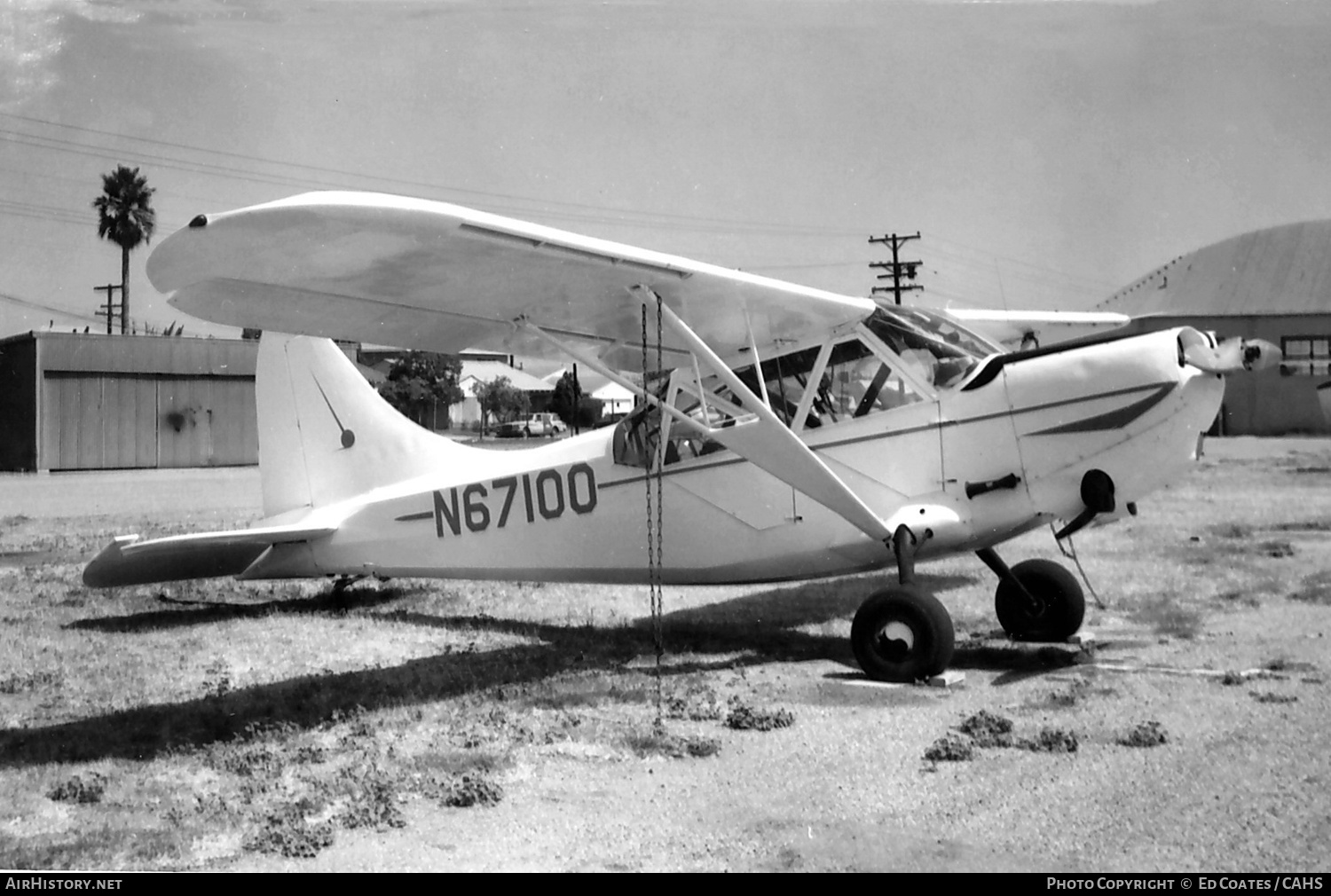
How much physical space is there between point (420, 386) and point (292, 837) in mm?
60068

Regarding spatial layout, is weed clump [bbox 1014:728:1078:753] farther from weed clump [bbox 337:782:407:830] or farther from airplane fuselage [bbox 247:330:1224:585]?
weed clump [bbox 337:782:407:830]

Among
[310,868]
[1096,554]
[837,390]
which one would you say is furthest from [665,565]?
[1096,554]

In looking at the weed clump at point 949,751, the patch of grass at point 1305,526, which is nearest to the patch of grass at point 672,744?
the weed clump at point 949,751

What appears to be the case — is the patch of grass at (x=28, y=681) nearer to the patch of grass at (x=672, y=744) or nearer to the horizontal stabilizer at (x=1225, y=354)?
the patch of grass at (x=672, y=744)

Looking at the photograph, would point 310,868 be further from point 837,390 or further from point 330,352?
point 330,352

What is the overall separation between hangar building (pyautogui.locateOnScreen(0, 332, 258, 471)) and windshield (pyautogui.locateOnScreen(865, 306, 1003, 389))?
98.3 feet

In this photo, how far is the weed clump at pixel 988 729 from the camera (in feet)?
17.0

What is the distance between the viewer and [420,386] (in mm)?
62594

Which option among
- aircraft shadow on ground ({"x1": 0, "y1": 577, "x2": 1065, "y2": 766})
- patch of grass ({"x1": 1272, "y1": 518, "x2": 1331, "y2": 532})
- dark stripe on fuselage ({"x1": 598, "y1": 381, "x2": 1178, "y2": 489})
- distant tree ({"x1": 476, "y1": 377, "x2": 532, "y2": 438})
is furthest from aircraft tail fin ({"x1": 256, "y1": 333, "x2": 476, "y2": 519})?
distant tree ({"x1": 476, "y1": 377, "x2": 532, "y2": 438})

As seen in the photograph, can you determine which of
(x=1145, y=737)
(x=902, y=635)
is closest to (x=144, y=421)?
(x=902, y=635)

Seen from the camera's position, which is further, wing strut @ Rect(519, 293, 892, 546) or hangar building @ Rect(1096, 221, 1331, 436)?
hangar building @ Rect(1096, 221, 1331, 436)

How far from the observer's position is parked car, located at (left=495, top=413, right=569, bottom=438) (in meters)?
59.9

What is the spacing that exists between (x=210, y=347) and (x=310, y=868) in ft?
131

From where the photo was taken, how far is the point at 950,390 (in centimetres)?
734
